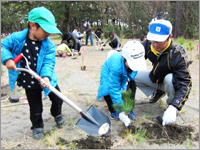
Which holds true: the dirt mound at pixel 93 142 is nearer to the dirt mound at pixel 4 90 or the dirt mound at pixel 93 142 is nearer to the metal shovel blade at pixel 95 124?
the metal shovel blade at pixel 95 124

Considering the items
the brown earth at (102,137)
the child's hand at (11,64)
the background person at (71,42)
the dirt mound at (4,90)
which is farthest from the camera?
the background person at (71,42)

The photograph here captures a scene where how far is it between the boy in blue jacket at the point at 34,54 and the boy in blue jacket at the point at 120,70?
701mm

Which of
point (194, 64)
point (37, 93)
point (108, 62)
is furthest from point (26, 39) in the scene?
point (194, 64)

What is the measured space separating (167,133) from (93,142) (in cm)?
83

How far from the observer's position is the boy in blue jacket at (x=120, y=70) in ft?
7.74

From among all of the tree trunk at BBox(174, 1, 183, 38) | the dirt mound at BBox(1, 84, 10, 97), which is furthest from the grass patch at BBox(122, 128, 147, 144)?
the tree trunk at BBox(174, 1, 183, 38)

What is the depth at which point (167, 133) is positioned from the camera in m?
2.38

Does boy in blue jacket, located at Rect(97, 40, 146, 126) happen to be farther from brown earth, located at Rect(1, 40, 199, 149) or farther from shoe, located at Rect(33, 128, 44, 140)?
shoe, located at Rect(33, 128, 44, 140)

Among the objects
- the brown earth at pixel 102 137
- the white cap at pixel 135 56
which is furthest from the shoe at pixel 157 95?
the white cap at pixel 135 56

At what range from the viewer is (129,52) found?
2.37 metres

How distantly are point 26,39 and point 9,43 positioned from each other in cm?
17

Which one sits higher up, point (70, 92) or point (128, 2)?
point (128, 2)

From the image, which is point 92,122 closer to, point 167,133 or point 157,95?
Answer: point 167,133

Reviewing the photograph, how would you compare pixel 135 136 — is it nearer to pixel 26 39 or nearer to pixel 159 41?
pixel 159 41
